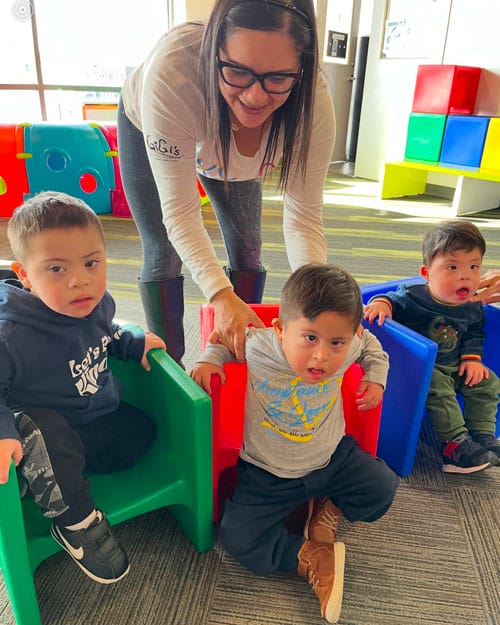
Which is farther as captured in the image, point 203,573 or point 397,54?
point 397,54

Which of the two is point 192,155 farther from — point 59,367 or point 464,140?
point 464,140

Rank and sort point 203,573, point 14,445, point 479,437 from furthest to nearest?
1. point 479,437
2. point 203,573
3. point 14,445

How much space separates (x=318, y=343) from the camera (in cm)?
84

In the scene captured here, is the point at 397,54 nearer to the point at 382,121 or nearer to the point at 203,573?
the point at 382,121

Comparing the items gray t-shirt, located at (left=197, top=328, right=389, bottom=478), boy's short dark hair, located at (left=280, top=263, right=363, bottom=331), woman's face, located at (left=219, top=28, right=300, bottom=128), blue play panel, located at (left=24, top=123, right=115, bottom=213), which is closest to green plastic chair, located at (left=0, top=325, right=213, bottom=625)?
gray t-shirt, located at (left=197, top=328, right=389, bottom=478)

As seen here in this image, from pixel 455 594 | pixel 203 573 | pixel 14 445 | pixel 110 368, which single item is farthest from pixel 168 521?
pixel 455 594

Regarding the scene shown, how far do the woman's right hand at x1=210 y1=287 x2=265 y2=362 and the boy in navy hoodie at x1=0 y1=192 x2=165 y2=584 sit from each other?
0.21 metres

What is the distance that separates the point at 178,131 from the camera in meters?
0.93

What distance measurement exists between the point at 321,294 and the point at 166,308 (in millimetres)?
534

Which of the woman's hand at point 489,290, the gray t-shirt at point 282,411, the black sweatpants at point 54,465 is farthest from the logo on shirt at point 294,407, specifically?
the woman's hand at point 489,290

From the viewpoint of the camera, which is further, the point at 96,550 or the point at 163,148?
the point at 163,148

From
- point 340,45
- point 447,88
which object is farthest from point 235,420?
point 340,45

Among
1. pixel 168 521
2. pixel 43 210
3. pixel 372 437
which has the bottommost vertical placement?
pixel 168 521

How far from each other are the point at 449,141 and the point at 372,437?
316 cm
